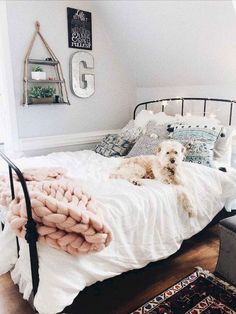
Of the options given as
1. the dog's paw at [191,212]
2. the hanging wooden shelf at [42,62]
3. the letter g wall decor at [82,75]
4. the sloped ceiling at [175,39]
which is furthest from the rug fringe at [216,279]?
the hanging wooden shelf at [42,62]

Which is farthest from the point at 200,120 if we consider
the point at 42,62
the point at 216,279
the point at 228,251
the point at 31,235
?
the point at 31,235

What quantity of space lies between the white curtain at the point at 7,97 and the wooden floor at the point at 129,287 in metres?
1.52

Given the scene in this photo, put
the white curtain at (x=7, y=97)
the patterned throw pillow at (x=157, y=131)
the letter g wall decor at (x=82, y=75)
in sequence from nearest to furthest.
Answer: the patterned throw pillow at (x=157, y=131)
the white curtain at (x=7, y=97)
the letter g wall decor at (x=82, y=75)

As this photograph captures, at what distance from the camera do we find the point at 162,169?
77.7 inches

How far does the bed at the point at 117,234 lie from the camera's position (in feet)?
4.08

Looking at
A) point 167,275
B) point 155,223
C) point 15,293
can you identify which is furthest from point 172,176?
point 15,293

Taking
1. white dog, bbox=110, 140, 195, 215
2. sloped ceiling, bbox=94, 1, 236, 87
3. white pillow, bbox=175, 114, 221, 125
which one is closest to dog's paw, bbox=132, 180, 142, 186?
white dog, bbox=110, 140, 195, 215

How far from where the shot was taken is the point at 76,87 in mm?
3301

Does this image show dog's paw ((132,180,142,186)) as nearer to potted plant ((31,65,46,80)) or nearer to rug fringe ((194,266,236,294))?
rug fringe ((194,266,236,294))

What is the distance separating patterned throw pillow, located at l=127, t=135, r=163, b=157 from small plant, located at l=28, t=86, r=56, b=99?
119cm

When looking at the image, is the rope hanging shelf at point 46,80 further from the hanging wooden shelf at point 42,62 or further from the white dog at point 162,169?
the white dog at point 162,169

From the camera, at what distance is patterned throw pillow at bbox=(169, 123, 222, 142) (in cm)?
240

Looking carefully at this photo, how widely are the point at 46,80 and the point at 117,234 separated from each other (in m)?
2.09

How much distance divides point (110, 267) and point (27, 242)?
0.49 meters
